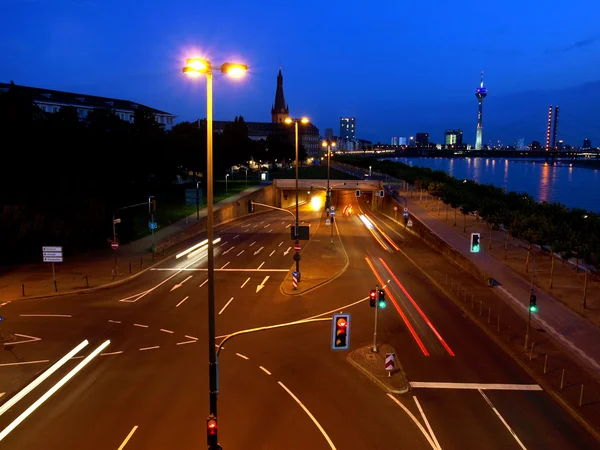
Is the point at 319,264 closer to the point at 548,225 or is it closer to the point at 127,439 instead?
the point at 548,225

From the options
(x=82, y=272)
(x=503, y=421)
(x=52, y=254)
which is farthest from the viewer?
(x=82, y=272)

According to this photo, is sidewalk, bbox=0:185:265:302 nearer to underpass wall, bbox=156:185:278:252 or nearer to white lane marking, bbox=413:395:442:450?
underpass wall, bbox=156:185:278:252

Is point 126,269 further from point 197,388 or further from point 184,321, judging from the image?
point 197,388

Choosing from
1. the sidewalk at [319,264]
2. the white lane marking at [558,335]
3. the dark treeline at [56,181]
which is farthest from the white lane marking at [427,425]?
the dark treeline at [56,181]

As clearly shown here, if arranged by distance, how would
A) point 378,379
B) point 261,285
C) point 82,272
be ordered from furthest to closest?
point 82,272 → point 261,285 → point 378,379

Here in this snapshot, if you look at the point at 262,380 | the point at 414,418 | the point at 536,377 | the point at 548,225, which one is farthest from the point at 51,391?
the point at 548,225

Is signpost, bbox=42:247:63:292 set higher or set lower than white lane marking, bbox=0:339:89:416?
higher

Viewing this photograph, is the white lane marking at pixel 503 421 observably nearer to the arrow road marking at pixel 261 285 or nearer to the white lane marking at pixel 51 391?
the white lane marking at pixel 51 391

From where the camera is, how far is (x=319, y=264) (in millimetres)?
36406

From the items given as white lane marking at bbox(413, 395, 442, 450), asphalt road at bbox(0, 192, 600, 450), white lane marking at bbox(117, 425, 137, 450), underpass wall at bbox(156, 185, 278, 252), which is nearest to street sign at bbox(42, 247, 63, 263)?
asphalt road at bbox(0, 192, 600, 450)

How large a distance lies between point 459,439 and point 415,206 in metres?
56.6

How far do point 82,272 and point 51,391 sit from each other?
63.5ft

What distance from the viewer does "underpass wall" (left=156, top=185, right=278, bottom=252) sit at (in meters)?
46.3

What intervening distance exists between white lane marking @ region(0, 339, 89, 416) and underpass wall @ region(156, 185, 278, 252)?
68.1ft
